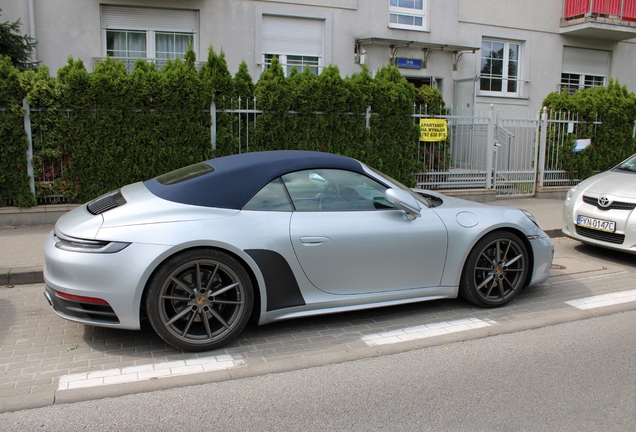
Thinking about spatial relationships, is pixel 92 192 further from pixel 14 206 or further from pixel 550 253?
pixel 550 253

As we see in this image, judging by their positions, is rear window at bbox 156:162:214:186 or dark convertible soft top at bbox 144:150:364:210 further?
rear window at bbox 156:162:214:186

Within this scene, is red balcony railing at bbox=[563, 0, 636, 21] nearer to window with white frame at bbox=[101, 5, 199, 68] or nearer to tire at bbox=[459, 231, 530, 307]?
window with white frame at bbox=[101, 5, 199, 68]

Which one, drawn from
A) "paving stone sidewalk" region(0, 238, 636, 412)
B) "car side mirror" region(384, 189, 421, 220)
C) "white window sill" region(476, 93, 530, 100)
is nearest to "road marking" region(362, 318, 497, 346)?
"paving stone sidewalk" region(0, 238, 636, 412)

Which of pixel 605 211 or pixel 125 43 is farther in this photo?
pixel 125 43

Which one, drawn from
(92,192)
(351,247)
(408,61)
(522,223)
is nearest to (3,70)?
(92,192)

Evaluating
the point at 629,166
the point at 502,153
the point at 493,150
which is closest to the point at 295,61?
the point at 493,150

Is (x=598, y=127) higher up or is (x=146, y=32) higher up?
(x=146, y=32)

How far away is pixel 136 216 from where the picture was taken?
13.5ft

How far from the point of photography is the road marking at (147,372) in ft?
12.1

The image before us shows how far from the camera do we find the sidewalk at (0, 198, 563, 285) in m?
6.22

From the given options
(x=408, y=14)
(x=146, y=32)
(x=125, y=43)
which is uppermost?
(x=408, y=14)

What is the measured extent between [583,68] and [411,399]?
1806cm

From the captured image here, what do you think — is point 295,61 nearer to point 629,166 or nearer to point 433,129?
point 433,129

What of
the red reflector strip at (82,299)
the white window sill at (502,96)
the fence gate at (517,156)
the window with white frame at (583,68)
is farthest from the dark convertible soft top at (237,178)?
the window with white frame at (583,68)
